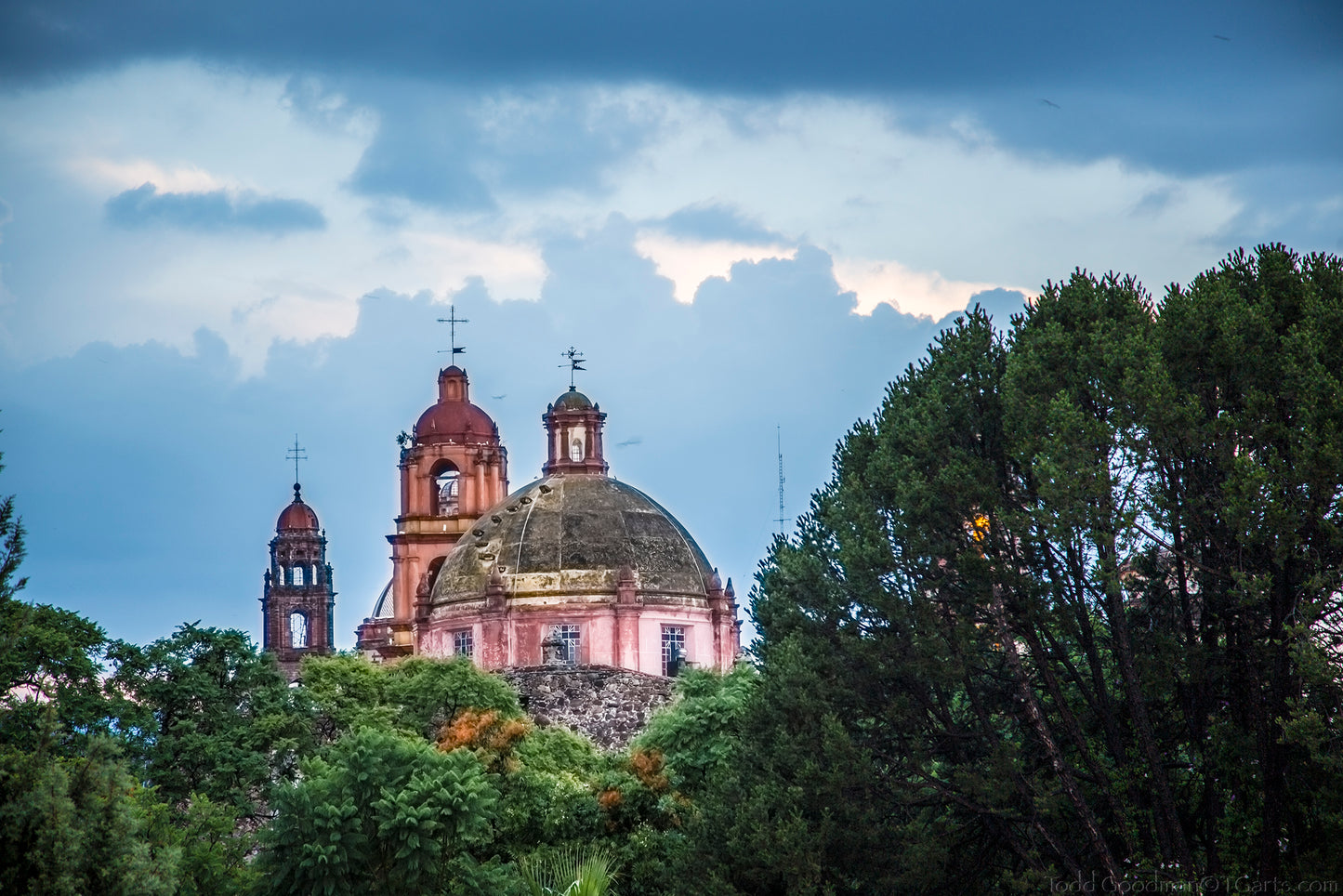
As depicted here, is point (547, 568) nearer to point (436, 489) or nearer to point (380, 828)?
point (436, 489)

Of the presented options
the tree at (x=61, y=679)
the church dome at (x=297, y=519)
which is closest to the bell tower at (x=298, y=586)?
the church dome at (x=297, y=519)

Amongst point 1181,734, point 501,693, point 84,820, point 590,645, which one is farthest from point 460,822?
point 590,645

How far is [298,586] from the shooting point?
359 feet

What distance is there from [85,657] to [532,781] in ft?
35.8

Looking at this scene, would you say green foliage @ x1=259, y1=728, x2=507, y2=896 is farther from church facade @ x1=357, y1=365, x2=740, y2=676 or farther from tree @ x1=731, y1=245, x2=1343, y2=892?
church facade @ x1=357, y1=365, x2=740, y2=676

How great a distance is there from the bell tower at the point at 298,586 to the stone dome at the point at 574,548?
2390 cm

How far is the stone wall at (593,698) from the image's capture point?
229 feet

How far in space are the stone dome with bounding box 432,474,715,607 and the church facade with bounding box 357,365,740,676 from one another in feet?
0.16

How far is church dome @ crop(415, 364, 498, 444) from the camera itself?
9294cm

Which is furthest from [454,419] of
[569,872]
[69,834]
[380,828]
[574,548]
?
[69,834]

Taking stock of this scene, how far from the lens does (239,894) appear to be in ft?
132

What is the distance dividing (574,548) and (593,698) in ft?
44.3

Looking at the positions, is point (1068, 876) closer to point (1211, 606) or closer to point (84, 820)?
point (1211, 606)

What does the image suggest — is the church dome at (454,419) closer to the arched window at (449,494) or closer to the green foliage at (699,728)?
the arched window at (449,494)
